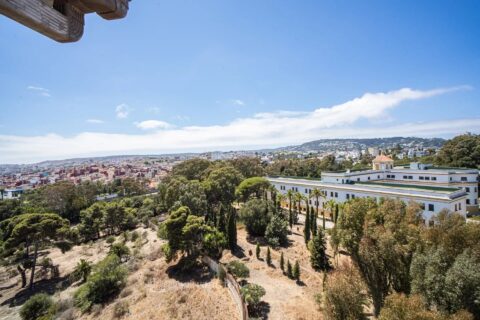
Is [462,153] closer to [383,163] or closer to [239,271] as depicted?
[383,163]

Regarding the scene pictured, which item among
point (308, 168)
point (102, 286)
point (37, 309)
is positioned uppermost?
point (308, 168)

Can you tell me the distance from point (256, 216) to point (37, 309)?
58.8 ft

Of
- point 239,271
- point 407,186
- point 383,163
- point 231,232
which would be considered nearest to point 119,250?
point 231,232

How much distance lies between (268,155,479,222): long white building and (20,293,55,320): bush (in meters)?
29.8

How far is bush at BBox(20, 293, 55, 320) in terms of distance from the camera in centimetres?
1371

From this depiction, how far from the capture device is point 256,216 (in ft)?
81.1

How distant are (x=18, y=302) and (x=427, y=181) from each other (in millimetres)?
46151

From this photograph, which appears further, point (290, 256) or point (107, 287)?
point (290, 256)

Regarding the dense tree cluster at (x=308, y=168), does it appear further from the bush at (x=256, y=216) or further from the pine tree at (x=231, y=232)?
the pine tree at (x=231, y=232)

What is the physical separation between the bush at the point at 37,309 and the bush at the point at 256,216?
650 inches

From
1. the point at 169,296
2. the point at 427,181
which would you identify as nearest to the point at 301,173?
the point at 427,181

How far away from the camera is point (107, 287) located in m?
15.9

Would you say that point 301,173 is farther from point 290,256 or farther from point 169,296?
point 169,296

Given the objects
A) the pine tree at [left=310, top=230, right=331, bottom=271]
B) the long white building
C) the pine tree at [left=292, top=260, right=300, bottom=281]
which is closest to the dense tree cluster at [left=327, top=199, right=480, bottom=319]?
the pine tree at [left=292, top=260, right=300, bottom=281]
